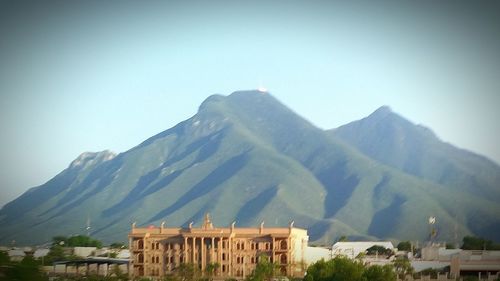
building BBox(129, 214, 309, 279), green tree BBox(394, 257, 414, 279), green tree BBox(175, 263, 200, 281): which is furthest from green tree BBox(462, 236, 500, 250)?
green tree BBox(175, 263, 200, 281)

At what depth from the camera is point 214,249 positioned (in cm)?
8969

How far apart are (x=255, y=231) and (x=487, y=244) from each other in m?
49.0

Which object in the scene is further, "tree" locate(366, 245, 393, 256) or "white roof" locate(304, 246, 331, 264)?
"tree" locate(366, 245, 393, 256)

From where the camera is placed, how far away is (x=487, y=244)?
423 feet

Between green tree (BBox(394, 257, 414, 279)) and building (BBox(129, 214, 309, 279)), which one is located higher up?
building (BBox(129, 214, 309, 279))

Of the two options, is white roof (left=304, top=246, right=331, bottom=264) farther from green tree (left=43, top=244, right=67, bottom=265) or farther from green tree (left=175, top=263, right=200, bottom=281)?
green tree (left=43, top=244, right=67, bottom=265)

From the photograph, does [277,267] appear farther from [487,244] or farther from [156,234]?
[487,244]

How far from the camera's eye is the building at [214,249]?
289 ft

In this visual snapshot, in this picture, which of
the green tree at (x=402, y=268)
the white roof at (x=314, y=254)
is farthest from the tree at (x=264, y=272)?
the white roof at (x=314, y=254)

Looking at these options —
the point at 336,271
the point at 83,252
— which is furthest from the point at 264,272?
the point at 83,252

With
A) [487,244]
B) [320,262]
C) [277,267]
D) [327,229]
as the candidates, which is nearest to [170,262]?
[277,267]

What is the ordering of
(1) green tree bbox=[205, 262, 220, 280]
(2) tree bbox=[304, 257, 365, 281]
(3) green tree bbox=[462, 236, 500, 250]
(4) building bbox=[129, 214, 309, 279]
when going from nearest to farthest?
(2) tree bbox=[304, 257, 365, 281]
(1) green tree bbox=[205, 262, 220, 280]
(4) building bbox=[129, 214, 309, 279]
(3) green tree bbox=[462, 236, 500, 250]

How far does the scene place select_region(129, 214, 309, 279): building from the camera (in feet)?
289

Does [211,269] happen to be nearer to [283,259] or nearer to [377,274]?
[283,259]
